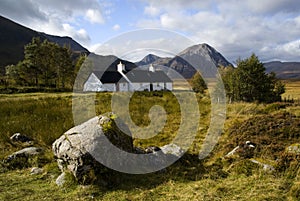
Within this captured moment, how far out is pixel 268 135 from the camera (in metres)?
7.96

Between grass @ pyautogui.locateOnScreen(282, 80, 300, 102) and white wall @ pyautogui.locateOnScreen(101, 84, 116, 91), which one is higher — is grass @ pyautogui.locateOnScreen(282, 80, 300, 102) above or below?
below

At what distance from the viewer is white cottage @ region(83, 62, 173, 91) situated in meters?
47.7

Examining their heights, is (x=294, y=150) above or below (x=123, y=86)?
below

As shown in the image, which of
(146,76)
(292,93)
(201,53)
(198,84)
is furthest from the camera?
(201,53)

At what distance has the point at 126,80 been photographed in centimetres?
5241

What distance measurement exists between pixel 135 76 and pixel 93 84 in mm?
10797

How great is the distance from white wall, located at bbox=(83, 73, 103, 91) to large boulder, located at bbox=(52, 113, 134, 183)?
41703 millimetres

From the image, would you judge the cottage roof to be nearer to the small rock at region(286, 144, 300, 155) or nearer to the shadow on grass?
the shadow on grass

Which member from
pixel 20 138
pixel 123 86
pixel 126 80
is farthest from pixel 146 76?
pixel 20 138

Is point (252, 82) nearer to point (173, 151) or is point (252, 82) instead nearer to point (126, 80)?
point (173, 151)

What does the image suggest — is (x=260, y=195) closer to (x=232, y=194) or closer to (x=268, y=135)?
(x=232, y=194)

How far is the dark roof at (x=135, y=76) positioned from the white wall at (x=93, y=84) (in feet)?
2.45

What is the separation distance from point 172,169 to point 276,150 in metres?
3.15

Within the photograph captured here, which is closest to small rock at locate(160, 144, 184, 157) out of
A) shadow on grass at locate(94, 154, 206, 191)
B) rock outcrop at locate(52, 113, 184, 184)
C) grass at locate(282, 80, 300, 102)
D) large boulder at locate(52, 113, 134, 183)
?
rock outcrop at locate(52, 113, 184, 184)
